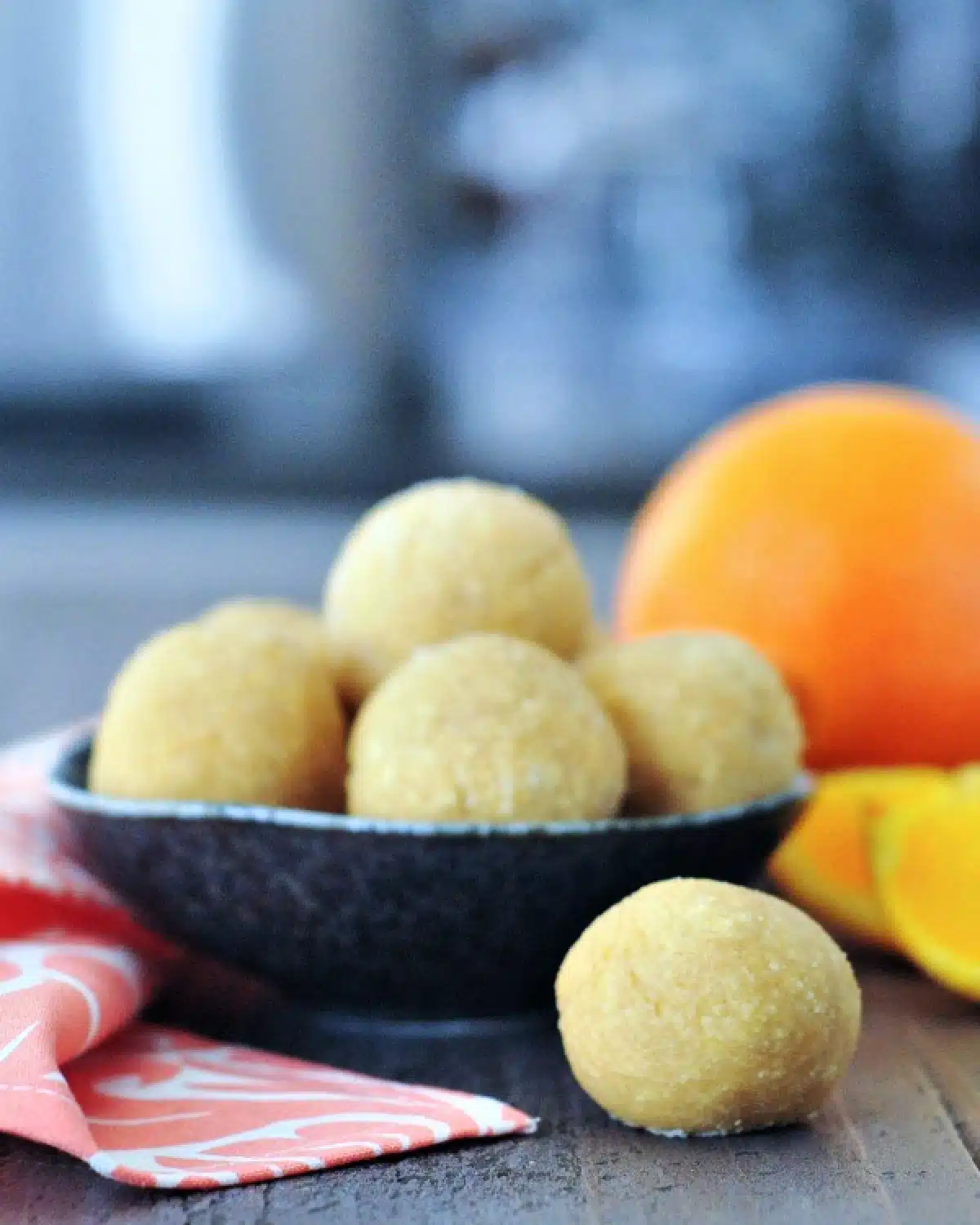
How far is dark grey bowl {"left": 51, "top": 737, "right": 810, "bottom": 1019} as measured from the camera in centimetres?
54

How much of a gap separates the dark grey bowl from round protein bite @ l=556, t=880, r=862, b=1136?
0.20 feet

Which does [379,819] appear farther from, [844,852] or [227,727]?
[844,852]

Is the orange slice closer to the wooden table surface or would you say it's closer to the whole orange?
the wooden table surface

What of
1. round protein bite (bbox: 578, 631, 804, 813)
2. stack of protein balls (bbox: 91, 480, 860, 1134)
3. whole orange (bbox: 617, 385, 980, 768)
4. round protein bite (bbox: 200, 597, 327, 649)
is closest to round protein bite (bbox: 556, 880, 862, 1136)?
stack of protein balls (bbox: 91, 480, 860, 1134)

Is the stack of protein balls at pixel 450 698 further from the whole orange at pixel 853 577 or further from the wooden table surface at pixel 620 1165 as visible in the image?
the whole orange at pixel 853 577

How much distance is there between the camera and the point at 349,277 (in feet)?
7.25

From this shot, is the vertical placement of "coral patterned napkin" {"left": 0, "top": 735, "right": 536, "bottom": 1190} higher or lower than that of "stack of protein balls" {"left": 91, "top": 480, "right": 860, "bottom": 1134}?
lower

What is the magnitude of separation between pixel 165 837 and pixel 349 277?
1.74m

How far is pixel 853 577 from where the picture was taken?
0.89m

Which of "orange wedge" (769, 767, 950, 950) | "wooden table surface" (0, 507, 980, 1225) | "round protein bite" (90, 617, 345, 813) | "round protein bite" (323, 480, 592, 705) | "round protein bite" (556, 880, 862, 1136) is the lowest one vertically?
"orange wedge" (769, 767, 950, 950)

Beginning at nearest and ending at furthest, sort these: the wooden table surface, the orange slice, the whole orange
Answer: the wooden table surface
the orange slice
the whole orange

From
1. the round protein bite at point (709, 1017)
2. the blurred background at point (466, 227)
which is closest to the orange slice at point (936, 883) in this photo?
the round protein bite at point (709, 1017)

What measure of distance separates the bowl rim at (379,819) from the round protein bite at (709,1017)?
56 mm

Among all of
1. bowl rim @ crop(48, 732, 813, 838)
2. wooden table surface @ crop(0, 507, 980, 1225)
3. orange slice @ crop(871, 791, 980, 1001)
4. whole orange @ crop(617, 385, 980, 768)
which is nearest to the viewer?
wooden table surface @ crop(0, 507, 980, 1225)
